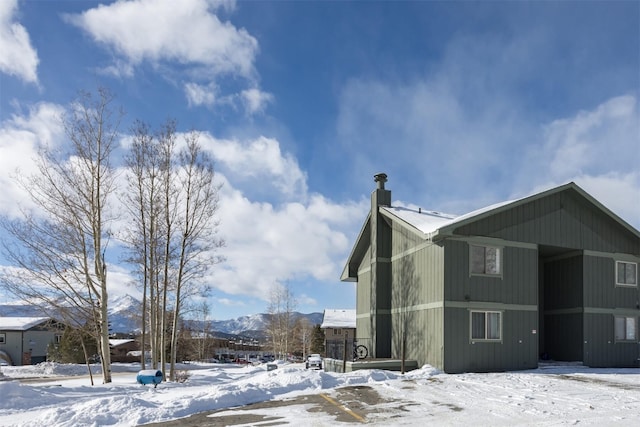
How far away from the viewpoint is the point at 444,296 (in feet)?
56.4

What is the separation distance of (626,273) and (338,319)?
4605 centimetres

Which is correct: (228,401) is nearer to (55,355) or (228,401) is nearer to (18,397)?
(18,397)

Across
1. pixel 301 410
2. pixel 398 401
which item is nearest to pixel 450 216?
pixel 398 401

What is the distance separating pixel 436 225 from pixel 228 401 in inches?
369

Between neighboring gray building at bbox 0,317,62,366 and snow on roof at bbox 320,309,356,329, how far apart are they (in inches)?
1147

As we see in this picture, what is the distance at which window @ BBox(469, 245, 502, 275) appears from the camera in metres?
17.9

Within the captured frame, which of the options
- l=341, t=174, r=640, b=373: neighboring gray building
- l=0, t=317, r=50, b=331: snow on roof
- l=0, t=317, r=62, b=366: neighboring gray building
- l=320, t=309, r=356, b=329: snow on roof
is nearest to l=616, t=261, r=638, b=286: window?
l=341, t=174, r=640, b=373: neighboring gray building

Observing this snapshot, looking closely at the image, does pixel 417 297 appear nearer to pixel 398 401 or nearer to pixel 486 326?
pixel 486 326

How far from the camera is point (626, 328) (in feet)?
67.1

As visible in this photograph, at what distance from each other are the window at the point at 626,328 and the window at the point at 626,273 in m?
1.42

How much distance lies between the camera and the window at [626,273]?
2053cm

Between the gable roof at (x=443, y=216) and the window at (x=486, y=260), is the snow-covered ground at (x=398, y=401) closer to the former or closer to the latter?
the window at (x=486, y=260)

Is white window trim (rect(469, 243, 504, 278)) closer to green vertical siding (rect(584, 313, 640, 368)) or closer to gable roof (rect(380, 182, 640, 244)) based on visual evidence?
gable roof (rect(380, 182, 640, 244))

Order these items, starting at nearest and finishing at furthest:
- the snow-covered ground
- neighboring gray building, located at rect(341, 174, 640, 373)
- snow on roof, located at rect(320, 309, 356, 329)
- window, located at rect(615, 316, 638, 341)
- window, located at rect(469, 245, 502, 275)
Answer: the snow-covered ground → neighboring gray building, located at rect(341, 174, 640, 373) → window, located at rect(469, 245, 502, 275) → window, located at rect(615, 316, 638, 341) → snow on roof, located at rect(320, 309, 356, 329)
